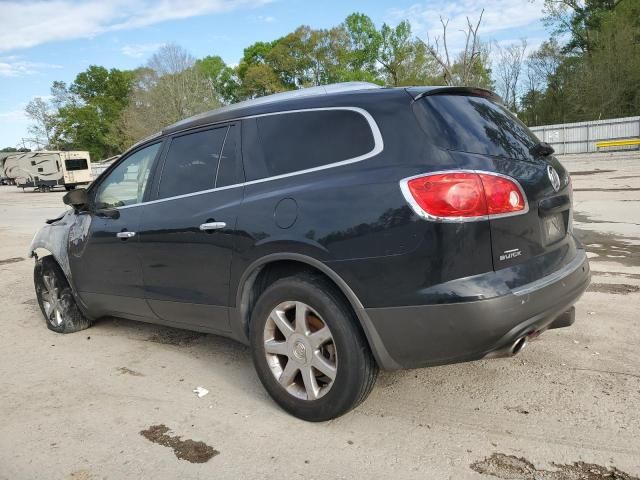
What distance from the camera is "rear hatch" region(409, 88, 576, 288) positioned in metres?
2.61

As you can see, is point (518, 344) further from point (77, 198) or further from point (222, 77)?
point (222, 77)

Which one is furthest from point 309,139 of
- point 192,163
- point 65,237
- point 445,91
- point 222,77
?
point 222,77

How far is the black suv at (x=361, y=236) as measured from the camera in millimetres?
2535

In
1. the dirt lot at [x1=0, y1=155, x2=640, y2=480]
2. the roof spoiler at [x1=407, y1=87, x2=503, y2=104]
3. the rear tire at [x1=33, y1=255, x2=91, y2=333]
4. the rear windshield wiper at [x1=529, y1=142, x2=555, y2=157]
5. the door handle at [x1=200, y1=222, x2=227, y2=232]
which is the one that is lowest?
the dirt lot at [x1=0, y1=155, x2=640, y2=480]

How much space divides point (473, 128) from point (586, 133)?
3292 centimetres

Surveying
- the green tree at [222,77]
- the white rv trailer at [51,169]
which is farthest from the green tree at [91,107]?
the white rv trailer at [51,169]

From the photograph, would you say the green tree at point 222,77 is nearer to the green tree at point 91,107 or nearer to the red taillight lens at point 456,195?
the green tree at point 91,107

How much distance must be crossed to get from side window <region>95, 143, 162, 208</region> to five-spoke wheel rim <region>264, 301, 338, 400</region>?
5.66ft

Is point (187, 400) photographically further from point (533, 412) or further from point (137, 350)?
point (533, 412)

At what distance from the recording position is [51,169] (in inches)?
1391

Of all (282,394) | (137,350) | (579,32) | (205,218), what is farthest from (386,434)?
(579,32)

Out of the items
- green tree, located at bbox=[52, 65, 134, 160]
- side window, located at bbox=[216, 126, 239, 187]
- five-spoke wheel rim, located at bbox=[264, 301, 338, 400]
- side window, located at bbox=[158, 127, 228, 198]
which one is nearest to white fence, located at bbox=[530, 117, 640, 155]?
side window, located at bbox=[158, 127, 228, 198]

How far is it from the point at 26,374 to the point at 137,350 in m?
0.83

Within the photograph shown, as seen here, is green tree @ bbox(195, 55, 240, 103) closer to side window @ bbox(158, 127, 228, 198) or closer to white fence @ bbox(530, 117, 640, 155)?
white fence @ bbox(530, 117, 640, 155)
